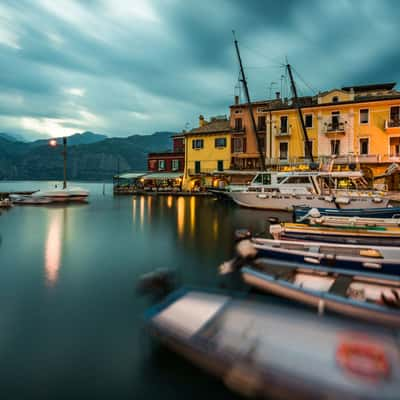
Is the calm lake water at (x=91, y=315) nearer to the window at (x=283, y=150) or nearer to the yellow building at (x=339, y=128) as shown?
the yellow building at (x=339, y=128)

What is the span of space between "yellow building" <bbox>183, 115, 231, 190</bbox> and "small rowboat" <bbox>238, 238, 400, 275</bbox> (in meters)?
37.4

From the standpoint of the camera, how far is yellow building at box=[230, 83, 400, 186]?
3494 centimetres

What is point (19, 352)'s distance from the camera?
546 cm

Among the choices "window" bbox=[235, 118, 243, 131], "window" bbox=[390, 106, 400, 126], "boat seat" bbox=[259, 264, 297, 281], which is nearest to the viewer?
"boat seat" bbox=[259, 264, 297, 281]

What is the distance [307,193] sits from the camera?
83.6ft

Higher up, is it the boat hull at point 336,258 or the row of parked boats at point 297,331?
the boat hull at point 336,258

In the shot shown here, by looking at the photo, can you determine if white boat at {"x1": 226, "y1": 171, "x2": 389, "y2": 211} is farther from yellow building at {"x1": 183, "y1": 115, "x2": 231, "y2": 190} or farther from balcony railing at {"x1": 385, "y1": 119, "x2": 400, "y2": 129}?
yellow building at {"x1": 183, "y1": 115, "x2": 231, "y2": 190}

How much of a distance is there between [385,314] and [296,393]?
8.56 ft

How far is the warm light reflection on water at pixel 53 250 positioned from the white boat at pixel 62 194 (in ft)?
50.6

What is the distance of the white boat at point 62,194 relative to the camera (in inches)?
1442

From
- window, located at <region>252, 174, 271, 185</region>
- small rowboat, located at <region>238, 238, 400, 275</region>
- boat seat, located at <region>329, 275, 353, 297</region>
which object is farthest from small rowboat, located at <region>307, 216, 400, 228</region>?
window, located at <region>252, 174, 271, 185</region>

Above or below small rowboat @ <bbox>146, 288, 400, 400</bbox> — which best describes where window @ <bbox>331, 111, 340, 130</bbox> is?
above

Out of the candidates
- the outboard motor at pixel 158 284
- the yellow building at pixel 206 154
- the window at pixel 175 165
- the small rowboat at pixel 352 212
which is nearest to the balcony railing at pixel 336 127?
the yellow building at pixel 206 154

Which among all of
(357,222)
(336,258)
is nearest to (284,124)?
(357,222)
